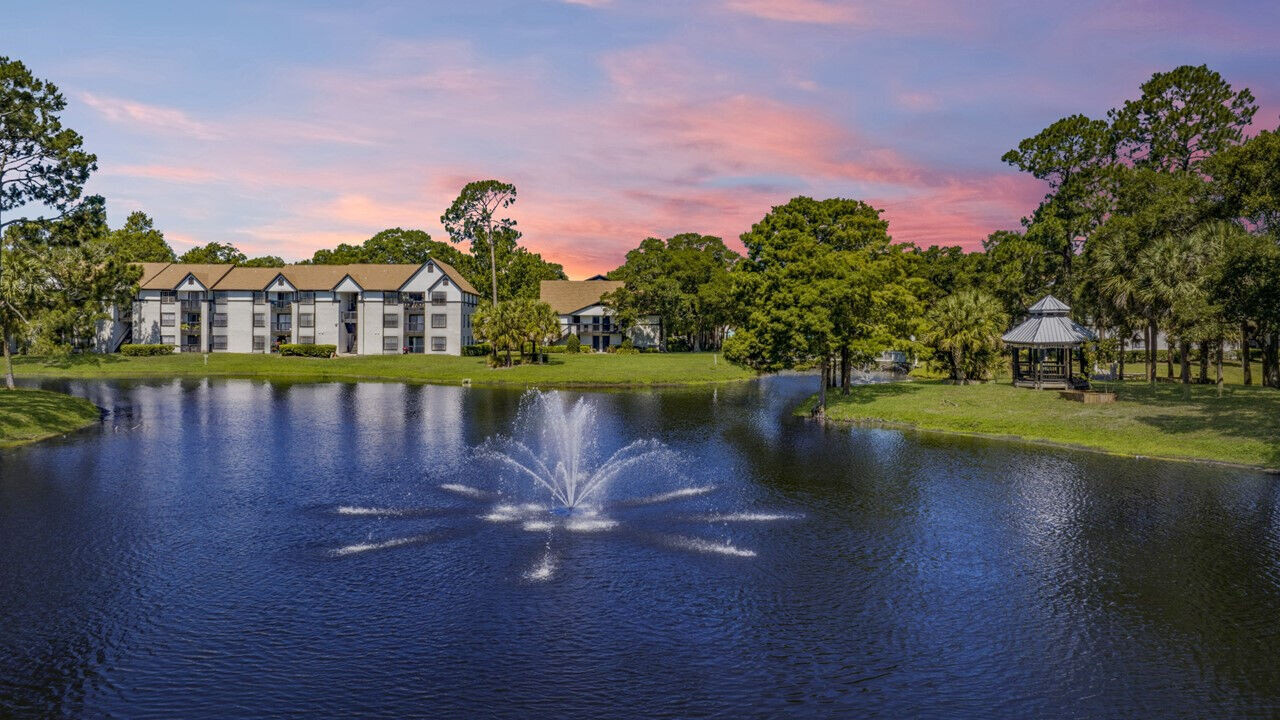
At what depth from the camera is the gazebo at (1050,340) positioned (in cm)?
5816

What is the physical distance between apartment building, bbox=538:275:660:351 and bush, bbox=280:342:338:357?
35.4 metres

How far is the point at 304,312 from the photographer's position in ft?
383

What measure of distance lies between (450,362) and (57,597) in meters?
79.5

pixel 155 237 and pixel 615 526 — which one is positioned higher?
pixel 155 237

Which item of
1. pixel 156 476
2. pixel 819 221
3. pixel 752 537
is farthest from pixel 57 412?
pixel 819 221

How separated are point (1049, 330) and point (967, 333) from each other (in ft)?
26.8

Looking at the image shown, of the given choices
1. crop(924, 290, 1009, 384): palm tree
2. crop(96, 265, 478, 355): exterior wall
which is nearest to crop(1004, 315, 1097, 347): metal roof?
crop(924, 290, 1009, 384): palm tree

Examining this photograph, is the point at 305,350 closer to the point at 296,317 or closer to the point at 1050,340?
the point at 296,317

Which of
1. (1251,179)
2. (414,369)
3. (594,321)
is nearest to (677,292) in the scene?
(594,321)

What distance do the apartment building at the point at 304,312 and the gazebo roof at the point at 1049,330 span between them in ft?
258

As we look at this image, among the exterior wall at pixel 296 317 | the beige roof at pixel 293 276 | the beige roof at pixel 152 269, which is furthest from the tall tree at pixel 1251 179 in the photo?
the beige roof at pixel 152 269

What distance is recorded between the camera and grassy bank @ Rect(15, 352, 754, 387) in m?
82.9

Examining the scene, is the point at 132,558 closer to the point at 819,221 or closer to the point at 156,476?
the point at 156,476

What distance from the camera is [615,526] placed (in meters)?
26.6
